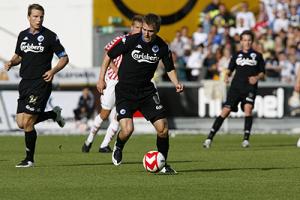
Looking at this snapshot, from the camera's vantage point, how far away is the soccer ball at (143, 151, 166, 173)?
14055 mm

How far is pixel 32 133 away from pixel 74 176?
1627 mm

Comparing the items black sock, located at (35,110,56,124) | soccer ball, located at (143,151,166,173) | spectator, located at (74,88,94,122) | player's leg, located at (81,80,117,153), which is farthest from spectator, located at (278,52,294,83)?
soccer ball, located at (143,151,166,173)

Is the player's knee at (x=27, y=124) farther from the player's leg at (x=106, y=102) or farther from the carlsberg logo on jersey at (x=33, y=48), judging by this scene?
the player's leg at (x=106, y=102)

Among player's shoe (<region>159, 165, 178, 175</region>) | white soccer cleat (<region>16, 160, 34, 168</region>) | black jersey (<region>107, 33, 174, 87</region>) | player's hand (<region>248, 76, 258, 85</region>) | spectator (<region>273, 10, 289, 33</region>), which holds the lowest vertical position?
white soccer cleat (<region>16, 160, 34, 168</region>)

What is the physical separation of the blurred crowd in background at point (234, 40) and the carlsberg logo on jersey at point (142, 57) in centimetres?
1480

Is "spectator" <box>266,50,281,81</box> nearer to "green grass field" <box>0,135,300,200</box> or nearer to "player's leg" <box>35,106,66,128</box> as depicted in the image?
"green grass field" <box>0,135,300,200</box>

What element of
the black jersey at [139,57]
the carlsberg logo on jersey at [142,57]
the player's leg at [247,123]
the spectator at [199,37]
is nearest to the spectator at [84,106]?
the spectator at [199,37]

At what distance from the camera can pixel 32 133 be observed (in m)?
15.2

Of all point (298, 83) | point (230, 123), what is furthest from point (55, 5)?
point (298, 83)

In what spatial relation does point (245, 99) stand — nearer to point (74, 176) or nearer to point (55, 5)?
point (74, 176)

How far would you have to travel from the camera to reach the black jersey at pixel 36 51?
15055 mm

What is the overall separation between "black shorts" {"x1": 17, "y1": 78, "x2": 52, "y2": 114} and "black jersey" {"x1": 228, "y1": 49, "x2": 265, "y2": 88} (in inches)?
288

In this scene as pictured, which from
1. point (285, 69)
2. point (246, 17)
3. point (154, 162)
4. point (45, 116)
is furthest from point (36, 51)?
point (246, 17)

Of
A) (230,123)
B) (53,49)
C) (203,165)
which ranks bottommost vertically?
(230,123)
